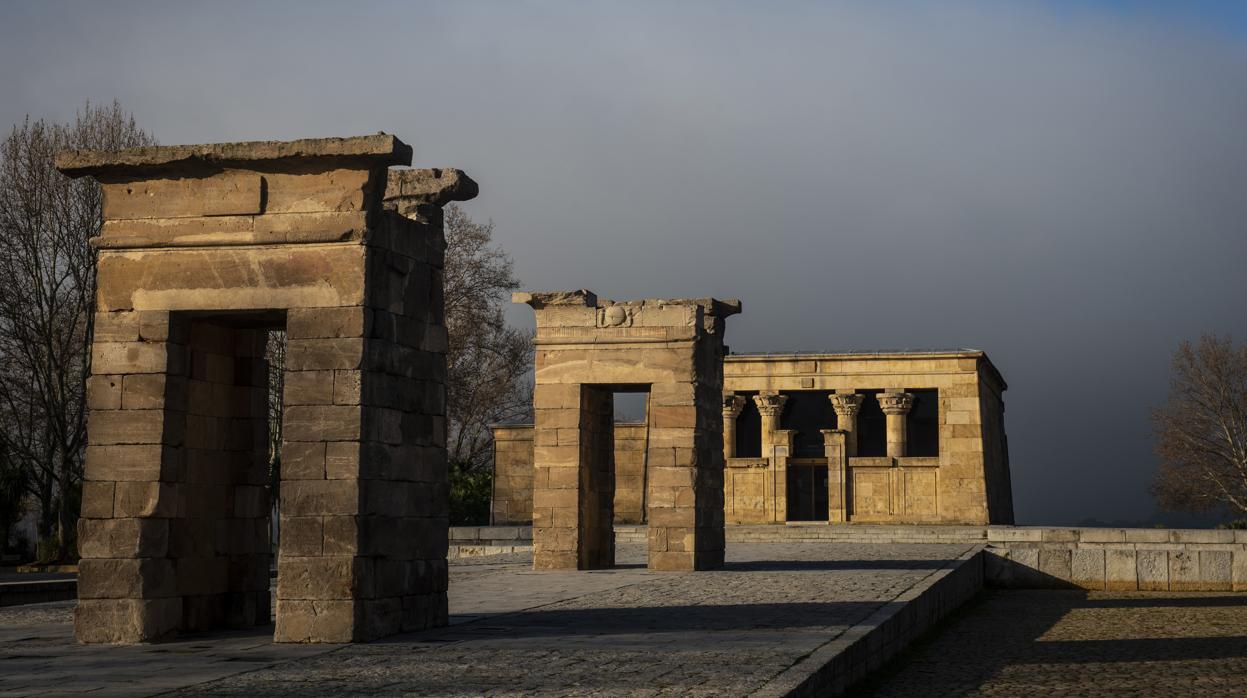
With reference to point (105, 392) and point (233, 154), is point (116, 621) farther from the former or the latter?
point (233, 154)

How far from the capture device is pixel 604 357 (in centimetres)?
1905

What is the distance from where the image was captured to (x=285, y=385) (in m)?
10.2

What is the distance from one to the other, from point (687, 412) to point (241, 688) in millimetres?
11590

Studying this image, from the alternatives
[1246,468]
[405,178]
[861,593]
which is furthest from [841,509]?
[405,178]

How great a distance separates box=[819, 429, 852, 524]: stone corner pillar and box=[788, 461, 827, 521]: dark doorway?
5.84 feet

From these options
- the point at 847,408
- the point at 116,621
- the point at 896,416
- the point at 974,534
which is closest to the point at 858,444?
the point at 847,408

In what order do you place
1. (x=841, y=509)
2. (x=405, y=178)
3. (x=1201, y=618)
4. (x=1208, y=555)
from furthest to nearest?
(x=841, y=509) → (x=1208, y=555) → (x=1201, y=618) → (x=405, y=178)

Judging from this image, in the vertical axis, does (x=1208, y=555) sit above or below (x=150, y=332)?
below

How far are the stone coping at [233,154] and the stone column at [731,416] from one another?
2947 cm

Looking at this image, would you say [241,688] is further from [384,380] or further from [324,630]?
[384,380]

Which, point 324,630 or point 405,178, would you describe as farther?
point 405,178

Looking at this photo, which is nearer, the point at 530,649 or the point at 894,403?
the point at 530,649

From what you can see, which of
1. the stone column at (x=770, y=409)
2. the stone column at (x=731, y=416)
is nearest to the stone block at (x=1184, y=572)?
the stone column at (x=770, y=409)

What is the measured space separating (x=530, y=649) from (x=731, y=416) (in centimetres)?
3068
